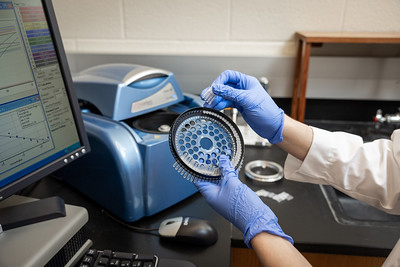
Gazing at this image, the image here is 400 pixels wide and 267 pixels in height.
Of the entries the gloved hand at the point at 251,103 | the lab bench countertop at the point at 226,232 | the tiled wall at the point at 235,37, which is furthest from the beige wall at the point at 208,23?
the lab bench countertop at the point at 226,232

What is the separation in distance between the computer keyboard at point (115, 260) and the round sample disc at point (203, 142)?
0.18 meters

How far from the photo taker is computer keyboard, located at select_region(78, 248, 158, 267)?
61 centimetres

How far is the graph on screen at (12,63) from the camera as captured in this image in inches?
22.7

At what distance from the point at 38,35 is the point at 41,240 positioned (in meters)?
0.40

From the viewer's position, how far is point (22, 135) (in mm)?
619

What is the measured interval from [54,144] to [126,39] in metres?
0.93

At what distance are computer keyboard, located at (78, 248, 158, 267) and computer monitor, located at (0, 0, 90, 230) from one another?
19cm

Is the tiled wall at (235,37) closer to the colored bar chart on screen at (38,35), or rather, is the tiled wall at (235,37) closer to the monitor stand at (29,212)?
the colored bar chart on screen at (38,35)

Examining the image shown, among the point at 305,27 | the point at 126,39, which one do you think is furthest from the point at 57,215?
the point at 305,27

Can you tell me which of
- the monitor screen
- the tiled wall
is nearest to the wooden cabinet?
the tiled wall

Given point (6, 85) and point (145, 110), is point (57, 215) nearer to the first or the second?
point (6, 85)

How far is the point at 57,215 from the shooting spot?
0.65 meters

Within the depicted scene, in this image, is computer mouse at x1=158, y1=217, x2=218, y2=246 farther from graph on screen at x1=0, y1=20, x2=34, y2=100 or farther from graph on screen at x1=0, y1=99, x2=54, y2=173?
graph on screen at x1=0, y1=20, x2=34, y2=100

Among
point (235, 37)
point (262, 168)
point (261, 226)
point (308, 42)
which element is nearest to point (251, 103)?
point (261, 226)
